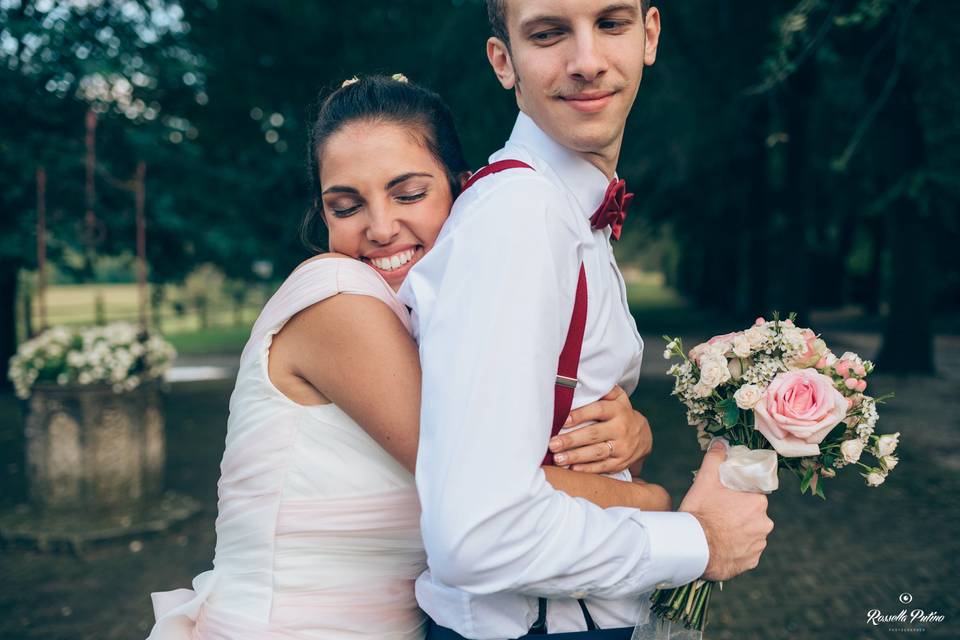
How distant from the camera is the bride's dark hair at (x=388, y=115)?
7.34 ft

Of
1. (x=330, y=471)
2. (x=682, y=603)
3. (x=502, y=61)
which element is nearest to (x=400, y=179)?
(x=502, y=61)

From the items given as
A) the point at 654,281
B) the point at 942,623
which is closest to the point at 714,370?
the point at 942,623

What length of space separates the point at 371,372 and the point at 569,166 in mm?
655

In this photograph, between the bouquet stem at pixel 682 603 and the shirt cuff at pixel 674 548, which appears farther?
the bouquet stem at pixel 682 603

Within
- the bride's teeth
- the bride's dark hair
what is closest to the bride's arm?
the bride's teeth

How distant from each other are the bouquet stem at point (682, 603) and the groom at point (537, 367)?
0.05 meters

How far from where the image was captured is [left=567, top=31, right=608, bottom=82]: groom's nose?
178 centimetres

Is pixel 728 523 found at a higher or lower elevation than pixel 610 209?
lower

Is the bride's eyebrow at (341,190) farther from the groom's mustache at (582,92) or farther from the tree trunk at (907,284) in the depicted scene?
the tree trunk at (907,284)

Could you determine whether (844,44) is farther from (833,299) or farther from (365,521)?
(833,299)

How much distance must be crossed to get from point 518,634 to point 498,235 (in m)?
0.78

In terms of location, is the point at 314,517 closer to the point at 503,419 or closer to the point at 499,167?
the point at 503,419

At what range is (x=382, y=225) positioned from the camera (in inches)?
86.8

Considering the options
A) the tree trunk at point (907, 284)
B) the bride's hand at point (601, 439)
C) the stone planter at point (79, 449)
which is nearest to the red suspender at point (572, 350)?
the bride's hand at point (601, 439)
